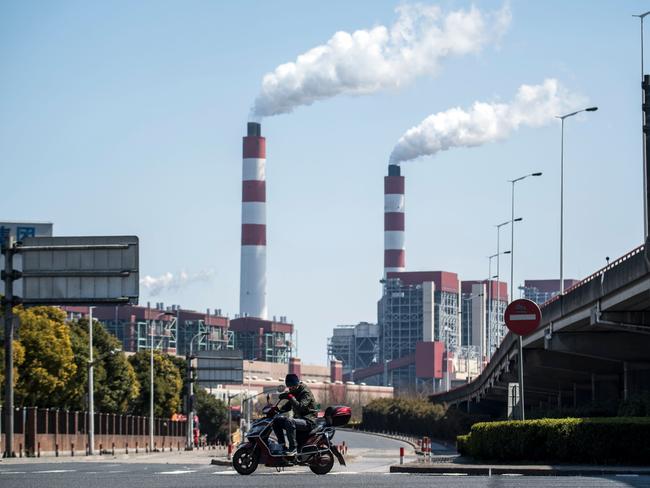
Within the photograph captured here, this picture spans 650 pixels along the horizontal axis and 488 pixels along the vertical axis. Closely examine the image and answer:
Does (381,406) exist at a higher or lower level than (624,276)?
lower

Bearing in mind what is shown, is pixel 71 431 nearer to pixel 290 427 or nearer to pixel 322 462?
pixel 322 462

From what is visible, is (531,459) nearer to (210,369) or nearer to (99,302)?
(99,302)

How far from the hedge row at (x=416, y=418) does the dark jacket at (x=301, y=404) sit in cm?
11616

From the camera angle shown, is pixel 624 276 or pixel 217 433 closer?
pixel 624 276

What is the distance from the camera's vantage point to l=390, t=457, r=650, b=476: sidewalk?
101 feet

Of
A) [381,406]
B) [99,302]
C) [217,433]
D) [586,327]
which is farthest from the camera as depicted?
[381,406]

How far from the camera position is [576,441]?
35.2m

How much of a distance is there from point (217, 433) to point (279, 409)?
139 m

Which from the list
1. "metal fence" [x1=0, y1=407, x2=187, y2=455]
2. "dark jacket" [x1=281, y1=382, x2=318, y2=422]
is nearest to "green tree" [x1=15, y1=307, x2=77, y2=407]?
"metal fence" [x1=0, y1=407, x2=187, y2=455]

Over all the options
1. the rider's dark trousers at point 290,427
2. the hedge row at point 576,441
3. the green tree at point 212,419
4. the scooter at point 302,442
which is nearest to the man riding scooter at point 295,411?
the rider's dark trousers at point 290,427

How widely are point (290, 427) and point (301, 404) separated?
0.44 metres

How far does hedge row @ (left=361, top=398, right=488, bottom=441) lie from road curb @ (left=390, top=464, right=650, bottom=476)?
106 meters

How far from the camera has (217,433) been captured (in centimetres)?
16212

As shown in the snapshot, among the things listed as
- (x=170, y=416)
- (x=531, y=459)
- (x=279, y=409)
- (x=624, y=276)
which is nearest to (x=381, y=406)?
(x=170, y=416)
